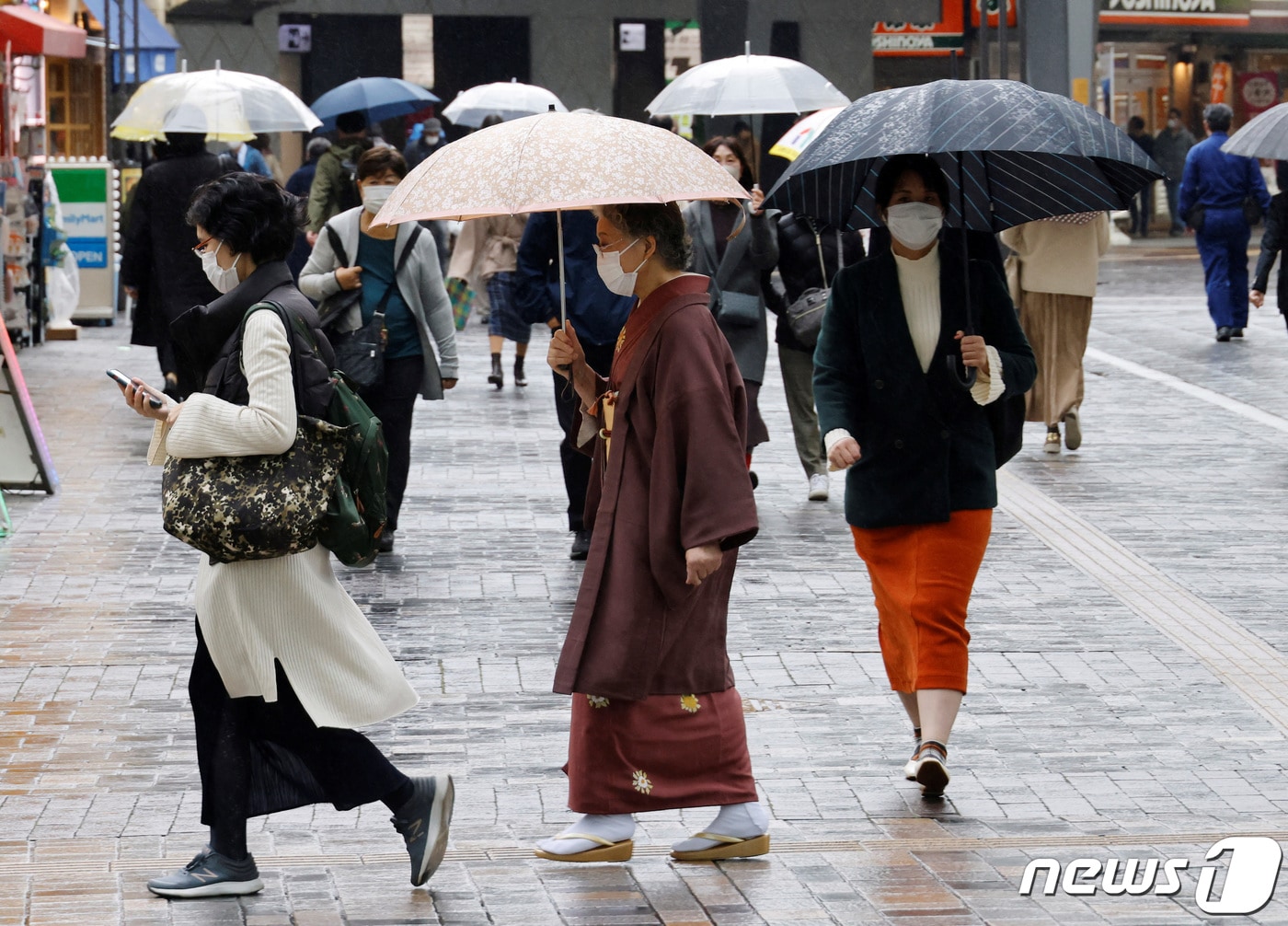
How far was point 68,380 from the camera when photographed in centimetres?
1527

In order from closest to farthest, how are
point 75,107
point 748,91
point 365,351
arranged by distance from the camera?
point 365,351
point 748,91
point 75,107

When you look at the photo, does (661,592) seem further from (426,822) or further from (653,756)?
(426,822)

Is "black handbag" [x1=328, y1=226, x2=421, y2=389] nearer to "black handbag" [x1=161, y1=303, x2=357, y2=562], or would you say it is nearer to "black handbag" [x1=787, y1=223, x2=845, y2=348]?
"black handbag" [x1=787, y1=223, x2=845, y2=348]

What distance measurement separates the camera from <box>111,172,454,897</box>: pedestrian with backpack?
465 cm

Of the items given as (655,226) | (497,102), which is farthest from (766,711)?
(497,102)

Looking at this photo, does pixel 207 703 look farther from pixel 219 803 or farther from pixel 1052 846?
pixel 1052 846

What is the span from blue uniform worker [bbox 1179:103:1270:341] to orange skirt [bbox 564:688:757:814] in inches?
527

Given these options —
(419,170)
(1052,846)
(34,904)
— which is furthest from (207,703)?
(1052,846)

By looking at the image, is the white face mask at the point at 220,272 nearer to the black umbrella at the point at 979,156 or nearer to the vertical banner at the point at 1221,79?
the black umbrella at the point at 979,156

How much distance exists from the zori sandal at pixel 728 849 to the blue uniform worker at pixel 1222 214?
525 inches

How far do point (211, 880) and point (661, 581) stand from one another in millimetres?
1236

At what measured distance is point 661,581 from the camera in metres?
4.79

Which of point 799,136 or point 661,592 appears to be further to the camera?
point 799,136

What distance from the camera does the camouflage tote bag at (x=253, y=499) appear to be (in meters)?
4.55
